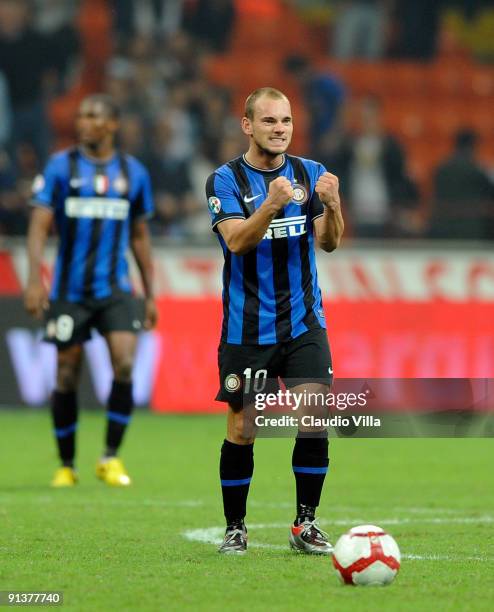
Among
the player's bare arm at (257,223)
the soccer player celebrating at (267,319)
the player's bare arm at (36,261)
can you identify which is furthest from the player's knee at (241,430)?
the player's bare arm at (36,261)

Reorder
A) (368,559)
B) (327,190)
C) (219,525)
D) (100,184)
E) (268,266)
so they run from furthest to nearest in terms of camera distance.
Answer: (100,184), (219,525), (268,266), (327,190), (368,559)

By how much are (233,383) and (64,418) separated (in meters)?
3.31

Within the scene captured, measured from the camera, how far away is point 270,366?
18.2 feet

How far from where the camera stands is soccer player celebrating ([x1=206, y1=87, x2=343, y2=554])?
549 centimetres

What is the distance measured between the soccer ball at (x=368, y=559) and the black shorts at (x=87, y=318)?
4.03 meters

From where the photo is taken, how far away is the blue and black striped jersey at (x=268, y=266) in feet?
18.2

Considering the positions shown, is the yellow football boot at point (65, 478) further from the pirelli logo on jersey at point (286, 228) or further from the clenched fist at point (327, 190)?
the clenched fist at point (327, 190)

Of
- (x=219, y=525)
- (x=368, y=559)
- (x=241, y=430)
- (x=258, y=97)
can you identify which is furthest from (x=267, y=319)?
(x=219, y=525)

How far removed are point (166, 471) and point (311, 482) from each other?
3638 millimetres

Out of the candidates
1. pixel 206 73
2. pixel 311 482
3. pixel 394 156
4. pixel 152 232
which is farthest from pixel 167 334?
pixel 311 482

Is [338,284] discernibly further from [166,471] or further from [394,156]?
[166,471]

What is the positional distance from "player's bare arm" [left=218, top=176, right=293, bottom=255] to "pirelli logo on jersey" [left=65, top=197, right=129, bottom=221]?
11.1 ft

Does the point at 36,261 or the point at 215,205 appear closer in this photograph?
the point at 215,205

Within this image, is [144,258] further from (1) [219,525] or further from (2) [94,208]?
(1) [219,525]
